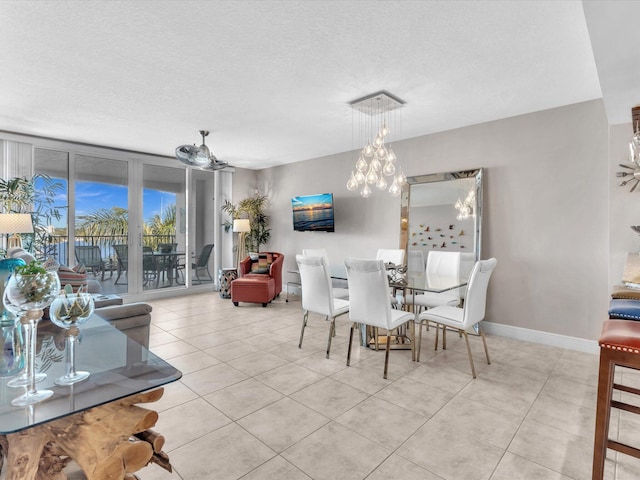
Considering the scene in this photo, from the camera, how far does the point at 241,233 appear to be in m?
6.82

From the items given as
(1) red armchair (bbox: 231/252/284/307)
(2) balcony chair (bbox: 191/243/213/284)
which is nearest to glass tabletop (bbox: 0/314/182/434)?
(1) red armchair (bbox: 231/252/284/307)

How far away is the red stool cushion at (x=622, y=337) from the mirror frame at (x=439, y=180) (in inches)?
98.5

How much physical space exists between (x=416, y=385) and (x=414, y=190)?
2842 millimetres

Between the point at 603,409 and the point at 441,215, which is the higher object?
the point at 441,215

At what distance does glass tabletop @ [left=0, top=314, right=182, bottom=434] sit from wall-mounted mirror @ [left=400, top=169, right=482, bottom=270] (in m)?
3.79

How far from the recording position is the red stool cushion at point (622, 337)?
1.42 m

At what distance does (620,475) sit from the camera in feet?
5.56

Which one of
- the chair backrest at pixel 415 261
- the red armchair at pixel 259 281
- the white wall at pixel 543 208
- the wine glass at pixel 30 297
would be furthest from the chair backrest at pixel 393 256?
the wine glass at pixel 30 297

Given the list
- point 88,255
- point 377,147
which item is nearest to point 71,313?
point 377,147

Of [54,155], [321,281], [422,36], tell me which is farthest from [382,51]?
[54,155]

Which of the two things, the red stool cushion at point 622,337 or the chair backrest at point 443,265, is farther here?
the chair backrest at point 443,265

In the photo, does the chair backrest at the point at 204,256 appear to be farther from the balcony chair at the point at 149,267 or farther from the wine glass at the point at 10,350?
the wine glass at the point at 10,350

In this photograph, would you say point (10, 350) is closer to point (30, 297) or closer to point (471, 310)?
point (30, 297)

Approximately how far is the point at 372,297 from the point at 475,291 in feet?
2.94
